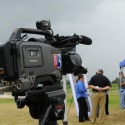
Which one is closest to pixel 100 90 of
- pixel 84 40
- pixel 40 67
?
pixel 84 40

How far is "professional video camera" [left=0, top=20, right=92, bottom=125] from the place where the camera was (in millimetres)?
2891

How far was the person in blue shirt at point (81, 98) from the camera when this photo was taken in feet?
39.5

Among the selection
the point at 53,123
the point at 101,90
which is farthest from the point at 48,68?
the point at 101,90

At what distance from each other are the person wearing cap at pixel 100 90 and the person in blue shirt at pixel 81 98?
435mm

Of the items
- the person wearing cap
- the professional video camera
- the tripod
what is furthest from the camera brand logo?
the person wearing cap

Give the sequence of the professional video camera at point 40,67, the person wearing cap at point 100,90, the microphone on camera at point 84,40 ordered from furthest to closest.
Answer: the person wearing cap at point 100,90
the microphone on camera at point 84,40
the professional video camera at point 40,67

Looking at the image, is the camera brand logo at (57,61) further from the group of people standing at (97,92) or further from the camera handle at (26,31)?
the group of people standing at (97,92)

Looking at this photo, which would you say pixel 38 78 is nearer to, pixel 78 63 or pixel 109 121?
pixel 78 63

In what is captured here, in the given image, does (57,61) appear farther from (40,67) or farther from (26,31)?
(26,31)

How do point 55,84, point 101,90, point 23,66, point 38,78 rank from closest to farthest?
point 23,66 < point 38,78 < point 55,84 < point 101,90

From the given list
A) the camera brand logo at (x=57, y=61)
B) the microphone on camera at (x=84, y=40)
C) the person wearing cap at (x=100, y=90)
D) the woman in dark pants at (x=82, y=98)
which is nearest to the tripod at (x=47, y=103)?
the camera brand logo at (x=57, y=61)

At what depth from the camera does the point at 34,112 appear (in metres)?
3.39

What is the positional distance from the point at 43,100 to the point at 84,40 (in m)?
0.70

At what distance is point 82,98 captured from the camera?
12.3 metres
